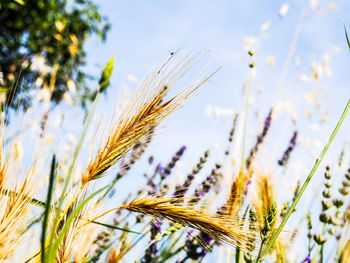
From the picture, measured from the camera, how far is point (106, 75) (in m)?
0.47

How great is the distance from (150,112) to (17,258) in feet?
1.31

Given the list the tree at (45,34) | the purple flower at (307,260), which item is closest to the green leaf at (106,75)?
the purple flower at (307,260)

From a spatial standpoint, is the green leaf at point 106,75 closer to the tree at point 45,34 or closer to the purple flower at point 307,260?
the purple flower at point 307,260

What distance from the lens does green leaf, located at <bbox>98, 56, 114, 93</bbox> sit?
462 millimetres

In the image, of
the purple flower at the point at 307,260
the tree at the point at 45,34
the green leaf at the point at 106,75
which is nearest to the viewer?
the green leaf at the point at 106,75

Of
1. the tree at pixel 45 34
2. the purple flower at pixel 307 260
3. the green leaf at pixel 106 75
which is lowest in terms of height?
the purple flower at pixel 307 260

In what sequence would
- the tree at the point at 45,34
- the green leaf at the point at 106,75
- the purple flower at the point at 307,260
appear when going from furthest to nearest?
1. the tree at the point at 45,34
2. the purple flower at the point at 307,260
3. the green leaf at the point at 106,75

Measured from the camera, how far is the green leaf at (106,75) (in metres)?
0.46

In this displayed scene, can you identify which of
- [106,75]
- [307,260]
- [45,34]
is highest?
[45,34]

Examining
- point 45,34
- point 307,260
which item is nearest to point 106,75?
point 307,260

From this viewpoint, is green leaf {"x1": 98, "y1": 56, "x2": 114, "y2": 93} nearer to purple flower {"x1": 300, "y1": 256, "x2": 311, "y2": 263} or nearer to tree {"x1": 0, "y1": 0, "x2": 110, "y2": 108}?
purple flower {"x1": 300, "y1": 256, "x2": 311, "y2": 263}

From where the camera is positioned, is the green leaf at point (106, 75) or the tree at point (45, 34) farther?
the tree at point (45, 34)

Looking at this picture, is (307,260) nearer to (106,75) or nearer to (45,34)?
(106,75)

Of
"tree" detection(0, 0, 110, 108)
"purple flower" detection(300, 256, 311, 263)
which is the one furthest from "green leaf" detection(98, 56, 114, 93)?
"tree" detection(0, 0, 110, 108)
